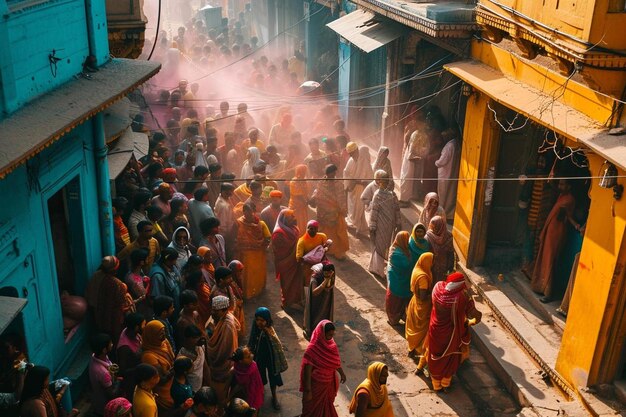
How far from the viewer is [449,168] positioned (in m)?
11.2

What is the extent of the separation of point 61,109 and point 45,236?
1.17 meters

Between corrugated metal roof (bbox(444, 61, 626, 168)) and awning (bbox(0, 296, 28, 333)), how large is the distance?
497cm

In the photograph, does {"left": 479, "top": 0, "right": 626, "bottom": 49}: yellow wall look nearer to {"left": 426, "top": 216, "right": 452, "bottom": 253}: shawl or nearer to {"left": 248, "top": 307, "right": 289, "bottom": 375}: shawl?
{"left": 426, "top": 216, "right": 452, "bottom": 253}: shawl

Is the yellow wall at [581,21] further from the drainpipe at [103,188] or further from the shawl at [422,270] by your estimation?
the drainpipe at [103,188]

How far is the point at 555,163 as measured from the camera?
918 cm

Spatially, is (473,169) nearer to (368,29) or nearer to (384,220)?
(384,220)

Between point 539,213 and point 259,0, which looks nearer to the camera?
point 539,213

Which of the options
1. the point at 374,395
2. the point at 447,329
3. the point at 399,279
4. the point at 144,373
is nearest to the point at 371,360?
the point at 399,279

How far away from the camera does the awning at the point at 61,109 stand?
4699 mm

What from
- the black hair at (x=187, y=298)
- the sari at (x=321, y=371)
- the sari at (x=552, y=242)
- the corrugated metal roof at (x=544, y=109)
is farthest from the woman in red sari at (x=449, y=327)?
the black hair at (x=187, y=298)

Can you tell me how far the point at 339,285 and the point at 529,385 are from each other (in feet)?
11.3

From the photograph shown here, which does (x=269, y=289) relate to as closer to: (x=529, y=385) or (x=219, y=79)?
(x=529, y=385)

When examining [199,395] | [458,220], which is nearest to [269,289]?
[458,220]

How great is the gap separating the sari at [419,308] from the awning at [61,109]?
149 inches
